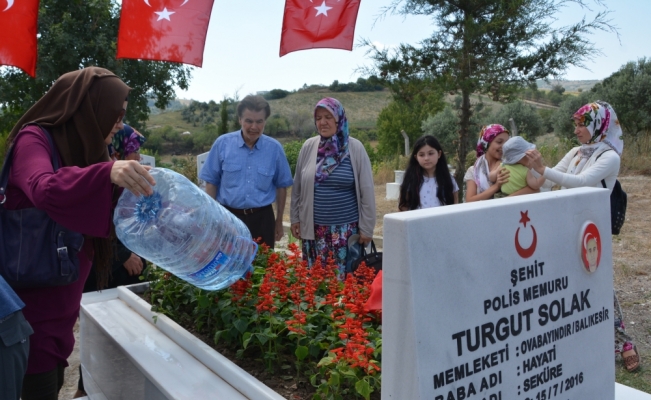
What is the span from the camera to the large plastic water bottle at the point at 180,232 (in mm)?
2498

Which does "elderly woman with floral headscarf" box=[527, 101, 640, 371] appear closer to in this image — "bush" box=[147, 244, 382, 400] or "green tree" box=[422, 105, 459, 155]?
"bush" box=[147, 244, 382, 400]

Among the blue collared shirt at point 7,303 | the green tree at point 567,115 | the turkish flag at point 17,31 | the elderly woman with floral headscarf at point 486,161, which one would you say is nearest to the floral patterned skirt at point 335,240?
the elderly woman with floral headscarf at point 486,161

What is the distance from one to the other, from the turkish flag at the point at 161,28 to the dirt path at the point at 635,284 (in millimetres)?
2610

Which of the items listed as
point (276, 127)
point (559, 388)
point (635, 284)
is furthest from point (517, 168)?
point (276, 127)

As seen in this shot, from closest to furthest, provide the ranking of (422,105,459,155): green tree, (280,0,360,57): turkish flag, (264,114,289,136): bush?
(280,0,360,57): turkish flag, (422,105,459,155): green tree, (264,114,289,136): bush

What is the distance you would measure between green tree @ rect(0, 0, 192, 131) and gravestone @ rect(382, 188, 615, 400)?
12.1 m

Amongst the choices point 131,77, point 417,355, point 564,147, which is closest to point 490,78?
point 417,355

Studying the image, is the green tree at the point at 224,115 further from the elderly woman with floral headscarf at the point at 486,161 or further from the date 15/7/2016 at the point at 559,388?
the date 15/7/2016 at the point at 559,388

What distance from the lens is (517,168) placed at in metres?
3.89

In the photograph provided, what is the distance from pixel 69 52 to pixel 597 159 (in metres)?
11.5

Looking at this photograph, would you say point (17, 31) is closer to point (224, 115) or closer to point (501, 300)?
point (501, 300)

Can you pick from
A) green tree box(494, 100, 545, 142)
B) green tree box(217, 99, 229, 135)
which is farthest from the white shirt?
green tree box(494, 100, 545, 142)

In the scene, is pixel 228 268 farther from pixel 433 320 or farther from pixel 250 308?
pixel 433 320

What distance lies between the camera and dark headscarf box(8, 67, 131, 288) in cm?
213
